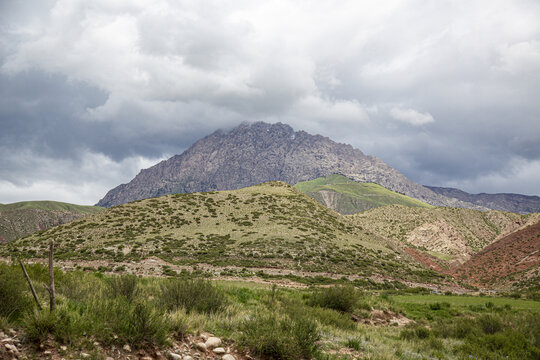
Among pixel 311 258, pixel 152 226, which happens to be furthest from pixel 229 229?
pixel 311 258

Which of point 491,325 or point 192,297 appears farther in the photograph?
point 491,325

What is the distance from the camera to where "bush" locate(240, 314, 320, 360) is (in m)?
7.15

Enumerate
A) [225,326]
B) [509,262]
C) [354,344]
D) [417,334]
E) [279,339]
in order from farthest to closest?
[509,262]
[417,334]
[354,344]
[225,326]
[279,339]

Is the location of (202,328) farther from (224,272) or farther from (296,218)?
(296,218)

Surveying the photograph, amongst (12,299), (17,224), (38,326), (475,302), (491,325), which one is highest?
(12,299)

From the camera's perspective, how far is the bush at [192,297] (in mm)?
9859

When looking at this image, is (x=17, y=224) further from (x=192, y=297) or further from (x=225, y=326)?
(x=225, y=326)

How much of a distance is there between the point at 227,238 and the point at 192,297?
39.0m

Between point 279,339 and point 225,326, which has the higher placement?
point 279,339

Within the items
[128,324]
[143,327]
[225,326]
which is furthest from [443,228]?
[128,324]

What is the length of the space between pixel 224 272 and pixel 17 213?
23423cm

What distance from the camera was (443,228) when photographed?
328ft

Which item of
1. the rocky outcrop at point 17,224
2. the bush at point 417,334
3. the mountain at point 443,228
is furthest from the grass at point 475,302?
the rocky outcrop at point 17,224

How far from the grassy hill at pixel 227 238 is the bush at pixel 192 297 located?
27.6 metres
